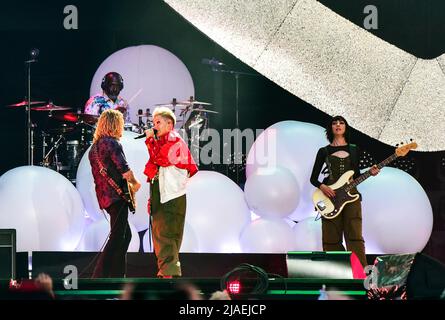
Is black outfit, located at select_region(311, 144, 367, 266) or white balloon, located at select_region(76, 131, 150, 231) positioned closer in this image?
black outfit, located at select_region(311, 144, 367, 266)

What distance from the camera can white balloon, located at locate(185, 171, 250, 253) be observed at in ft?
22.9

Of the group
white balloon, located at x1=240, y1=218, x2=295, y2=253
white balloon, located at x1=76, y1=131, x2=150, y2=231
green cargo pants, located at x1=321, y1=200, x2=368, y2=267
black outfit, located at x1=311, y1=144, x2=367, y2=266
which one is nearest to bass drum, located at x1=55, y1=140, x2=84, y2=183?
white balloon, located at x1=76, y1=131, x2=150, y2=231

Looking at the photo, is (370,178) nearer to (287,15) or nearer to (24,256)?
(287,15)

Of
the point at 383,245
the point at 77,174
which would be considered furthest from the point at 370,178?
the point at 77,174

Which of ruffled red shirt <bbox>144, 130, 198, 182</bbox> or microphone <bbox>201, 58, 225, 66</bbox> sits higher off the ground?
microphone <bbox>201, 58, 225, 66</bbox>

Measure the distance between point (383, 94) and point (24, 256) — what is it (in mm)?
3460

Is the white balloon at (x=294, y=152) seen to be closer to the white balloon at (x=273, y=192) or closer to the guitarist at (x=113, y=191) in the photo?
the white balloon at (x=273, y=192)

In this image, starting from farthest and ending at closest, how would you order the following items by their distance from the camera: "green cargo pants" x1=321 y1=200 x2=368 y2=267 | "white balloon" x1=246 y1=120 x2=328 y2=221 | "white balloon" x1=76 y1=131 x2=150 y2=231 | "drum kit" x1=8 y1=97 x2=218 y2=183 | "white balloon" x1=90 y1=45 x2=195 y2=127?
"white balloon" x1=90 y1=45 x2=195 y2=127 < "drum kit" x1=8 y1=97 x2=218 y2=183 < "white balloon" x1=246 y1=120 x2=328 y2=221 < "white balloon" x1=76 y1=131 x2=150 y2=231 < "green cargo pants" x1=321 y1=200 x2=368 y2=267

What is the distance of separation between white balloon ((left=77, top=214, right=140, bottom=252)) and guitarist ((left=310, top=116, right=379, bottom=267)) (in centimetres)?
160

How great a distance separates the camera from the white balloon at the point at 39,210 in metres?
6.82

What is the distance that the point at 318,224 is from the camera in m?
7.02

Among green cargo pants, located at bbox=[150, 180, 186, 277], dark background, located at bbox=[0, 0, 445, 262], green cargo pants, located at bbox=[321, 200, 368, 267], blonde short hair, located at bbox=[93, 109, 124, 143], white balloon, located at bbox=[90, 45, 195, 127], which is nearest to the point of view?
green cargo pants, located at bbox=[150, 180, 186, 277]

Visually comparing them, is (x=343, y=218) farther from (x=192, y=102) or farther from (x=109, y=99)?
(x=109, y=99)

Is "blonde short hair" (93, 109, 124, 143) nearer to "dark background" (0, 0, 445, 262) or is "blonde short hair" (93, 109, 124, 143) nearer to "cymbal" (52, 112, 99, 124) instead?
"cymbal" (52, 112, 99, 124)
